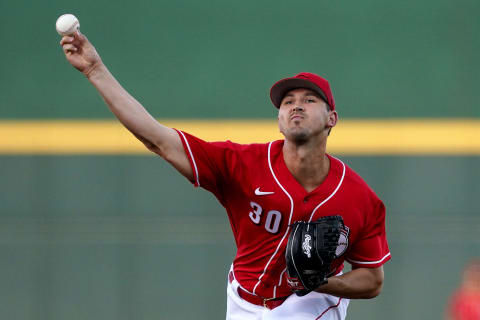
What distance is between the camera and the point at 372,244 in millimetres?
3506

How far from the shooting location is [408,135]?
6.61m

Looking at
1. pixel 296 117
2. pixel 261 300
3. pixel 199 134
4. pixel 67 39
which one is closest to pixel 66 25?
pixel 67 39

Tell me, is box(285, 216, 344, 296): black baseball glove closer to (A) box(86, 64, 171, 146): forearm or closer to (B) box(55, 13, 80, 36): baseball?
(A) box(86, 64, 171, 146): forearm

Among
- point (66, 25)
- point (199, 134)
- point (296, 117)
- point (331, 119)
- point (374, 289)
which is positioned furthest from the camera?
point (199, 134)

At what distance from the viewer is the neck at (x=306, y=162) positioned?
337cm

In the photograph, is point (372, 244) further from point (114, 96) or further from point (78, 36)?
point (78, 36)

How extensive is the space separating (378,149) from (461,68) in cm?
105

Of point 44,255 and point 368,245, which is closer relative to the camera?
point 368,245

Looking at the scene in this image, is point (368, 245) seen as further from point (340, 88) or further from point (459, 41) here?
point (459, 41)

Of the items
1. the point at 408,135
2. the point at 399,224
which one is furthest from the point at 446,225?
the point at 408,135

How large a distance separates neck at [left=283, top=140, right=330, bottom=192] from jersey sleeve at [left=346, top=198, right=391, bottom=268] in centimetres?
29

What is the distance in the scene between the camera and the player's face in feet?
10.8

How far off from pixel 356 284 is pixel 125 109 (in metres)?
1.33

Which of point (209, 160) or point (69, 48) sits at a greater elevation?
point (69, 48)
